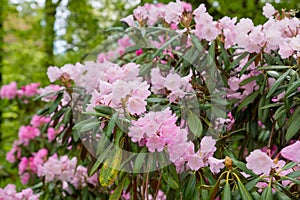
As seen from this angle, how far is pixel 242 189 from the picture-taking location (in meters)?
1.09

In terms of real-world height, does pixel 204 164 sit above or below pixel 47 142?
above

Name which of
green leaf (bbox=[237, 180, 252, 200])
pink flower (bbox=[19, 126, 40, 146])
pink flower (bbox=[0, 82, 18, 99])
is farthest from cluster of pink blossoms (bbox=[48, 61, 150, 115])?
pink flower (bbox=[0, 82, 18, 99])

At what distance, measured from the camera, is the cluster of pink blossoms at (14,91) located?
277 cm

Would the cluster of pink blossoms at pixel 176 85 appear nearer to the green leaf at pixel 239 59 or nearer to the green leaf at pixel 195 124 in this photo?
the green leaf at pixel 195 124

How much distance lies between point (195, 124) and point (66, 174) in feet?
2.57

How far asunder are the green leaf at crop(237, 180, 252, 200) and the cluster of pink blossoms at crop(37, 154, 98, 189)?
950mm

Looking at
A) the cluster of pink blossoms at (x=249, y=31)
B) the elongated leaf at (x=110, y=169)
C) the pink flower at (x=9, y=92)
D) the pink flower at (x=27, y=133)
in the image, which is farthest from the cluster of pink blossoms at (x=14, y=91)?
the elongated leaf at (x=110, y=169)

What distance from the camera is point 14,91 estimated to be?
279cm

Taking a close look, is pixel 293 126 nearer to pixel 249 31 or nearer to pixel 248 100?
pixel 248 100

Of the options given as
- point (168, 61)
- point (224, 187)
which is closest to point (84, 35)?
point (168, 61)

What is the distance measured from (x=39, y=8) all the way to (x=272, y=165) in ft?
11.7

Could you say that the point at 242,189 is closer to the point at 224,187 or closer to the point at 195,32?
the point at 224,187

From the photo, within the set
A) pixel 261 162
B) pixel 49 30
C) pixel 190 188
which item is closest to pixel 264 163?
pixel 261 162

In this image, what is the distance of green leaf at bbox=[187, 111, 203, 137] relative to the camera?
4.36 ft
